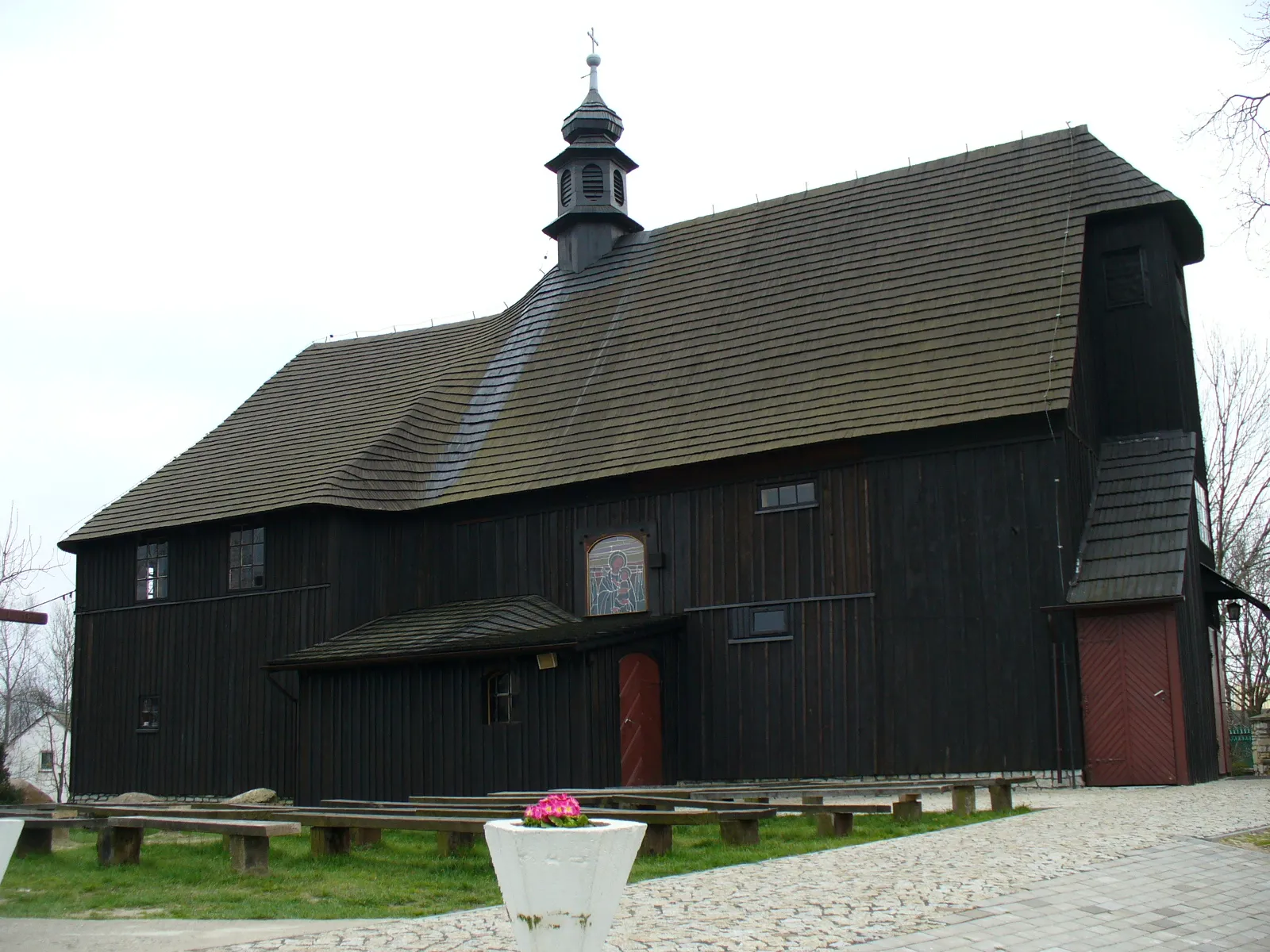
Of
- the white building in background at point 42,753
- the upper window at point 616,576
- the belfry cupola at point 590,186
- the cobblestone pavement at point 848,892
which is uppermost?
the belfry cupola at point 590,186

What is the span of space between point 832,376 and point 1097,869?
10634 millimetres

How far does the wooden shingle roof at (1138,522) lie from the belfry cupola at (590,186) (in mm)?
10314

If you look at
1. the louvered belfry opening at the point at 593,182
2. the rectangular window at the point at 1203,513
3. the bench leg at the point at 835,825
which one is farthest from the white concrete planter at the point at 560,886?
the louvered belfry opening at the point at 593,182

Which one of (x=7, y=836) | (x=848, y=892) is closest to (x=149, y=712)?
(x=7, y=836)

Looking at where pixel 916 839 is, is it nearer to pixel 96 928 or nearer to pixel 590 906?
pixel 590 906

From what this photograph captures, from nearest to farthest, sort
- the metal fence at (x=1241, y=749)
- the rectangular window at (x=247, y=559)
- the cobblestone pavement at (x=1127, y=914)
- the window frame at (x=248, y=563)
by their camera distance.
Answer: the cobblestone pavement at (x=1127, y=914)
the window frame at (x=248, y=563)
the rectangular window at (x=247, y=559)
the metal fence at (x=1241, y=749)

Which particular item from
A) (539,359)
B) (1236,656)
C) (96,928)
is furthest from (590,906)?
(1236,656)

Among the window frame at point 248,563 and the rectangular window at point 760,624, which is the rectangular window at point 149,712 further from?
the rectangular window at point 760,624

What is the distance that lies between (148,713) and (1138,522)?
16176 millimetres

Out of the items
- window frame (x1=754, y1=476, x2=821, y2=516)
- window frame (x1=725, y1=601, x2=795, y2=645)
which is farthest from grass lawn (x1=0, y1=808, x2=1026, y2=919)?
window frame (x1=754, y1=476, x2=821, y2=516)

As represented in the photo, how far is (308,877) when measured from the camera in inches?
374

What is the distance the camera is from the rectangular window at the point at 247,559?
71.1 ft

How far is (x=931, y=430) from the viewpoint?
17047 millimetres

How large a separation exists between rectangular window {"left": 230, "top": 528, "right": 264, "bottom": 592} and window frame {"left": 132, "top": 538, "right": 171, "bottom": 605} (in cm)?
147
